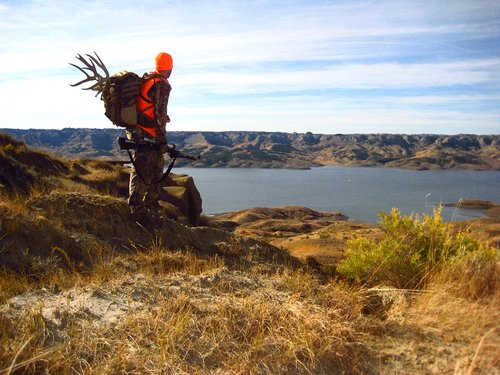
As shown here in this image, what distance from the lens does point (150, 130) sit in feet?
22.9

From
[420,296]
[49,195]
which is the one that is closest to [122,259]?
→ [49,195]

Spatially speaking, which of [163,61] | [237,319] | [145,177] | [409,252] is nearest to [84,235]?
[145,177]

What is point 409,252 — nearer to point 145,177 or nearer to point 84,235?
point 145,177

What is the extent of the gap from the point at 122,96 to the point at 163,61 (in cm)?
84

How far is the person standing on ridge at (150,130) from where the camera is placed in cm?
682

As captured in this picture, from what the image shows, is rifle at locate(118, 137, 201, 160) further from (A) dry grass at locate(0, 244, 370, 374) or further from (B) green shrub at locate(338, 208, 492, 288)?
Result: (B) green shrub at locate(338, 208, 492, 288)

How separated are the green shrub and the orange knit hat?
4.13 m

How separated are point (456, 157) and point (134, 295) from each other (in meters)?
209

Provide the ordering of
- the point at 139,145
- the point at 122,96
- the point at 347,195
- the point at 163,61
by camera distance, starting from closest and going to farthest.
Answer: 1. the point at 122,96
2. the point at 163,61
3. the point at 139,145
4. the point at 347,195

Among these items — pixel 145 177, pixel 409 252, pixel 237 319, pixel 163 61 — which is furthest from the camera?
pixel 145 177

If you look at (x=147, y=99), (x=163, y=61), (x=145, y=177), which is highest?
(x=163, y=61)

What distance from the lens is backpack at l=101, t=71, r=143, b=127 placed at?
6703mm

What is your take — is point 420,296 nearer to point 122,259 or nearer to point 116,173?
point 122,259

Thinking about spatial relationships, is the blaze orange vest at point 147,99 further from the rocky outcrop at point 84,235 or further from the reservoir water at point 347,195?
the reservoir water at point 347,195
